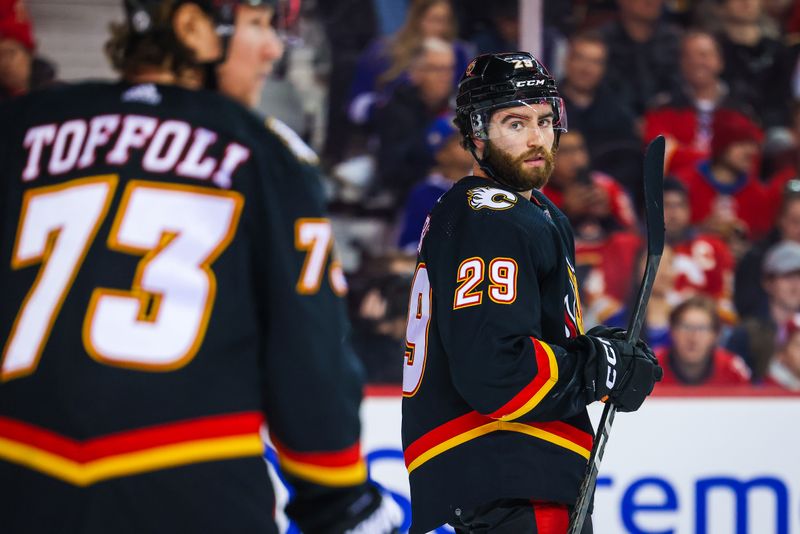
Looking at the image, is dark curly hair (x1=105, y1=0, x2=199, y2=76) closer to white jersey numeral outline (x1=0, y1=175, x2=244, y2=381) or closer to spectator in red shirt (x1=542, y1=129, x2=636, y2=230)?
white jersey numeral outline (x1=0, y1=175, x2=244, y2=381)

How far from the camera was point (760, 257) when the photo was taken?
5004mm

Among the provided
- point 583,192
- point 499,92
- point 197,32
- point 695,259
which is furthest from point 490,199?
point 695,259

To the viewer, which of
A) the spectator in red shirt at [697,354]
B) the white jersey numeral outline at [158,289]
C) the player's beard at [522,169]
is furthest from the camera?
the spectator in red shirt at [697,354]

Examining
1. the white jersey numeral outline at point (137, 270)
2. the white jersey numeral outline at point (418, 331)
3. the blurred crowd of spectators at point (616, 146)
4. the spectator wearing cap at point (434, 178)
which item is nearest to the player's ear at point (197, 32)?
the white jersey numeral outline at point (137, 270)

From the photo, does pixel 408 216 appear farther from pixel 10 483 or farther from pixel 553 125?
pixel 10 483

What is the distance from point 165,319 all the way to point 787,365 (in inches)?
150

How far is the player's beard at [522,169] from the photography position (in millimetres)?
2223

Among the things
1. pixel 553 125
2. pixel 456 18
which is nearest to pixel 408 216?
pixel 456 18

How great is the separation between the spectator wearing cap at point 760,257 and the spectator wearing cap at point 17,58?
9.83 feet

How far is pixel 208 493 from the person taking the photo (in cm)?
135

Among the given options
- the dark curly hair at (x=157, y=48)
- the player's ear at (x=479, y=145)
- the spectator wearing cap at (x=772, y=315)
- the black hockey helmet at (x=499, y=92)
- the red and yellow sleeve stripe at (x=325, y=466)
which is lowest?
the spectator wearing cap at (x=772, y=315)

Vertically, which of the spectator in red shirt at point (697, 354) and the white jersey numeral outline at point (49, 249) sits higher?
the white jersey numeral outline at point (49, 249)

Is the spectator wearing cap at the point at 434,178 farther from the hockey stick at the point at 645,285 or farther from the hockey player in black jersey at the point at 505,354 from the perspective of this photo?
the hockey player in black jersey at the point at 505,354

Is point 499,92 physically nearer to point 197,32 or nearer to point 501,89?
point 501,89
